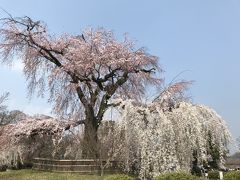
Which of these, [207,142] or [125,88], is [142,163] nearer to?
[207,142]

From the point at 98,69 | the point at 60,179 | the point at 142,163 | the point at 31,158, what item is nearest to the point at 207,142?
the point at 142,163

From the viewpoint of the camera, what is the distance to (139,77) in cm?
2884

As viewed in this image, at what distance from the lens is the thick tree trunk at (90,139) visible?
2192cm

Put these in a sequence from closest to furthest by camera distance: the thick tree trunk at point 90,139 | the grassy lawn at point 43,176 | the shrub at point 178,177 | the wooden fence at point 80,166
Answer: the shrub at point 178,177
the grassy lawn at point 43,176
the thick tree trunk at point 90,139
the wooden fence at point 80,166

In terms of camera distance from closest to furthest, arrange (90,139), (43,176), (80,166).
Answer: (90,139), (43,176), (80,166)

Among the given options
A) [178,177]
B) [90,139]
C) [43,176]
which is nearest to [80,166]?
[43,176]

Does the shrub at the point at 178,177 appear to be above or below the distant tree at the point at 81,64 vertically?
below

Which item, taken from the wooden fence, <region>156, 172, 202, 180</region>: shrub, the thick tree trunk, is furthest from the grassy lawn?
<region>156, 172, 202, 180</region>: shrub

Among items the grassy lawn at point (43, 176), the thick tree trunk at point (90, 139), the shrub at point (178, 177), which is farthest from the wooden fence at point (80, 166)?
the shrub at point (178, 177)

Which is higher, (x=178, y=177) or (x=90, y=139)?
(x=90, y=139)

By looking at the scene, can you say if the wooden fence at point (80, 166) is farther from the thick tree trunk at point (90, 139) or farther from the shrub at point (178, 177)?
the shrub at point (178, 177)

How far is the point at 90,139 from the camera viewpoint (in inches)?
882

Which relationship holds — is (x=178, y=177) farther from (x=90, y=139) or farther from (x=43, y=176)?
(x=43, y=176)

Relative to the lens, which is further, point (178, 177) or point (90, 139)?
point (90, 139)
